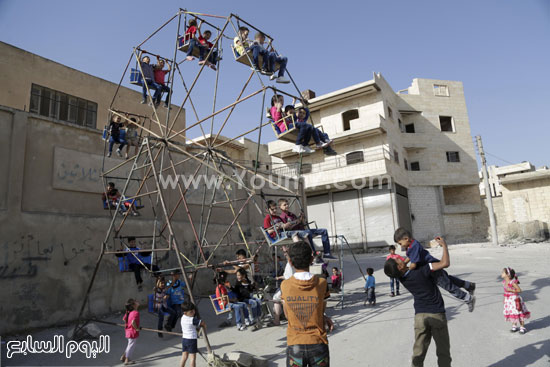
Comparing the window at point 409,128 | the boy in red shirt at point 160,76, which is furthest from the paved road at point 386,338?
the window at point 409,128

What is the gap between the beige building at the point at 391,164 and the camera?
27547 millimetres

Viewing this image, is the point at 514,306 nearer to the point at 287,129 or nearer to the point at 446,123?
the point at 287,129

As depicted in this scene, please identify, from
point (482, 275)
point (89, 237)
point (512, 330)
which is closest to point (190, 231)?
point (89, 237)

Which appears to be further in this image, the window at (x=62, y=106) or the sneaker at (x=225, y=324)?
the window at (x=62, y=106)

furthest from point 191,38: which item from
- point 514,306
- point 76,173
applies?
point 514,306

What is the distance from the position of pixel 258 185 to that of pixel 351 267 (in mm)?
6672

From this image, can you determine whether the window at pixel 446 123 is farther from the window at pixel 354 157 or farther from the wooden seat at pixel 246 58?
the wooden seat at pixel 246 58

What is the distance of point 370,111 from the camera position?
96.4 ft

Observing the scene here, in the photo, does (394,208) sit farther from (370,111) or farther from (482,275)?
(482,275)

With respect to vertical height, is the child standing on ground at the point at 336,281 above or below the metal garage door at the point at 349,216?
below

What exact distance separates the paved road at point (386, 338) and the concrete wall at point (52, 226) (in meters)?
1.00

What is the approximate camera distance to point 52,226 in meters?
9.94

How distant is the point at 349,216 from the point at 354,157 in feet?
16.8

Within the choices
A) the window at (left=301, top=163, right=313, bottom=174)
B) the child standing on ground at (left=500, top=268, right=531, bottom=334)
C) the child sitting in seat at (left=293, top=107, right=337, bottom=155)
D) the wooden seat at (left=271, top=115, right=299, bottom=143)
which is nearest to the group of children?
the child standing on ground at (left=500, top=268, right=531, bottom=334)
